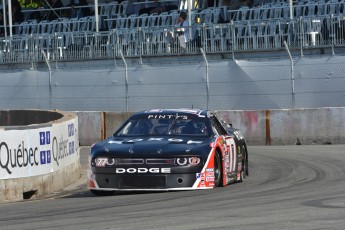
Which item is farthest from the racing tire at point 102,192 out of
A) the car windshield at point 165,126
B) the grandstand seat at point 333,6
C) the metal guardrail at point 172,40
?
the grandstand seat at point 333,6

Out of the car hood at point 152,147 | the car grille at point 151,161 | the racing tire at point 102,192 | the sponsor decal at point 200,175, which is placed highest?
the car hood at point 152,147

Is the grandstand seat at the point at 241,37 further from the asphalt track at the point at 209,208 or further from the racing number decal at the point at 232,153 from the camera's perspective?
the racing number decal at the point at 232,153

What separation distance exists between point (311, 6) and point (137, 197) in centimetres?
1721

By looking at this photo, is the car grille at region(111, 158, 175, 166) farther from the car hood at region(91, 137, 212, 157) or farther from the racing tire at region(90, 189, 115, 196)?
the racing tire at region(90, 189, 115, 196)

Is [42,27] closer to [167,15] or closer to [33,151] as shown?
[167,15]

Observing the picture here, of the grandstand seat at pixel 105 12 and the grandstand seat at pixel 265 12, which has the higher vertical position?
the grandstand seat at pixel 105 12

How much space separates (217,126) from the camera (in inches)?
622

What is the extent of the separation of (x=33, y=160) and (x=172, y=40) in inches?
597

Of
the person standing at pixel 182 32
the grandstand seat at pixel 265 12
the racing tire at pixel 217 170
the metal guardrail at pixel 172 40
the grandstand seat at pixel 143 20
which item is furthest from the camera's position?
the grandstand seat at pixel 143 20

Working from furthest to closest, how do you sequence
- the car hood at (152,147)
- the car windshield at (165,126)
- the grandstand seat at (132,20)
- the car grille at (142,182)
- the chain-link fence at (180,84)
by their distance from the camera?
the grandstand seat at (132,20) < the chain-link fence at (180,84) < the car windshield at (165,126) < the car hood at (152,147) < the car grille at (142,182)

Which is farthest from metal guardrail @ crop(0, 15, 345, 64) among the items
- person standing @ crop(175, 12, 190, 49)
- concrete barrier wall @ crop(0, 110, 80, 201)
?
concrete barrier wall @ crop(0, 110, 80, 201)

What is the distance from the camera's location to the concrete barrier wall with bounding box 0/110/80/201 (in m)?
15.0

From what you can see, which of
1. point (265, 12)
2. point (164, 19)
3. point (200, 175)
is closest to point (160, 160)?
point (200, 175)

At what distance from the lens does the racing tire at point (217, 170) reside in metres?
14.6
